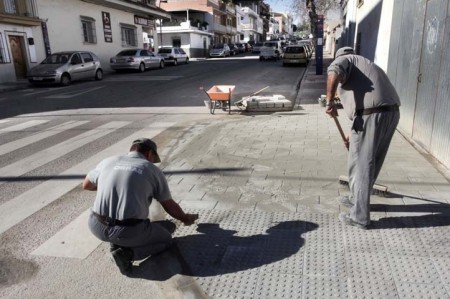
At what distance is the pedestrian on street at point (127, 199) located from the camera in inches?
120

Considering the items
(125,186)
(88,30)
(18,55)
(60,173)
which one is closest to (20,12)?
(18,55)

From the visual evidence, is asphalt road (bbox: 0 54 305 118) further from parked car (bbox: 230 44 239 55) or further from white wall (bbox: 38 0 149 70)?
parked car (bbox: 230 44 239 55)

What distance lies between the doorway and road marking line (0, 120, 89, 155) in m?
14.0

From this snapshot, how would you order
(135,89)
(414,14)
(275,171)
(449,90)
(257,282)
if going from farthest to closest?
(135,89) < (414,14) < (275,171) < (449,90) < (257,282)

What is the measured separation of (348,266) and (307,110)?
7.75 m

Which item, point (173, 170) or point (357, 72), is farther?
point (173, 170)

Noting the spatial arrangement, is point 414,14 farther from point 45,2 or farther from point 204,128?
point 45,2

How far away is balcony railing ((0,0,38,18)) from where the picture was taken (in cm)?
2032

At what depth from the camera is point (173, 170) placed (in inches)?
227

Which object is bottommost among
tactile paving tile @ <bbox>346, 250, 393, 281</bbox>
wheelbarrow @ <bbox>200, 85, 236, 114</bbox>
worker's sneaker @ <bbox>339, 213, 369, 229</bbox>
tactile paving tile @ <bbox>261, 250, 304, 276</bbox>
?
tactile paving tile @ <bbox>261, 250, 304, 276</bbox>

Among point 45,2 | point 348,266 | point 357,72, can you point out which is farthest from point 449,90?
point 45,2

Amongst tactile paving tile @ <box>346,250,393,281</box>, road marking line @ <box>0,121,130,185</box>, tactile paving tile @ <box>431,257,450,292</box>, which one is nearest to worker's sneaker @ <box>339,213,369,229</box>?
tactile paving tile @ <box>346,250,393,281</box>

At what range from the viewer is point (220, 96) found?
1016 cm

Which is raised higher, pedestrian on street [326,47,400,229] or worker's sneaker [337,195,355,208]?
pedestrian on street [326,47,400,229]
